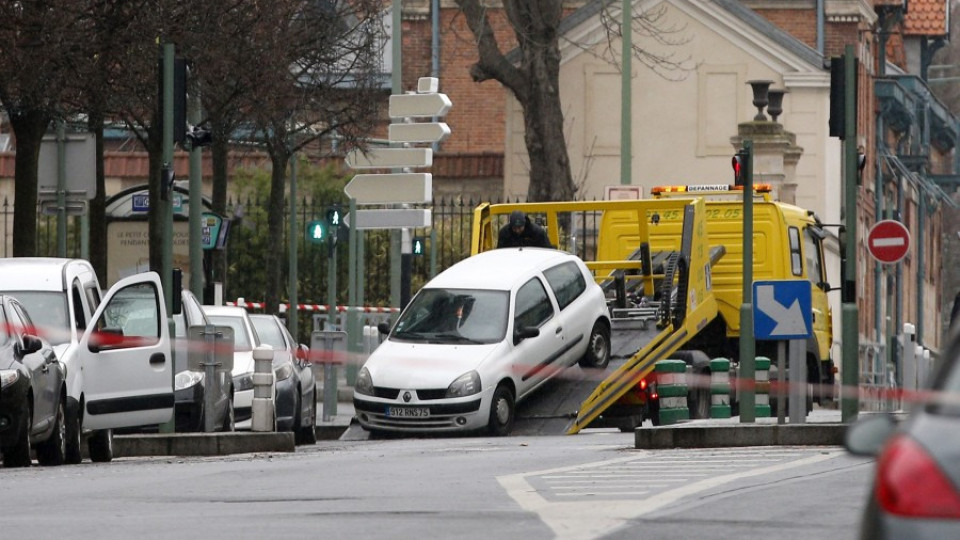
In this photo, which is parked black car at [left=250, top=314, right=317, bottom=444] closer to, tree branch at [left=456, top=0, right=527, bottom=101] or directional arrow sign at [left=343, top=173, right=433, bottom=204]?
directional arrow sign at [left=343, top=173, right=433, bottom=204]

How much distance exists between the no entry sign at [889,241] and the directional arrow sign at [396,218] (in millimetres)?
6837

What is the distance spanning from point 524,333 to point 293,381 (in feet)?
8.26

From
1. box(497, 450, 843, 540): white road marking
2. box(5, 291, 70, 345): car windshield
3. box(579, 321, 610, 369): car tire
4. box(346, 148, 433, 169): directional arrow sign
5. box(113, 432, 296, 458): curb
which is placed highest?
box(346, 148, 433, 169): directional arrow sign

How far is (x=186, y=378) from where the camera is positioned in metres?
22.7

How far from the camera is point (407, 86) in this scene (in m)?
62.8

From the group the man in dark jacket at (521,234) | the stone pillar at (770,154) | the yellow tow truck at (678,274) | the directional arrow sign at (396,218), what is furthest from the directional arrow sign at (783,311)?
the stone pillar at (770,154)

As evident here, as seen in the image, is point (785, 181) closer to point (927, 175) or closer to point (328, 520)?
point (927, 175)

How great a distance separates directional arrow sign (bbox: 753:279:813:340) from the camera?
889 inches

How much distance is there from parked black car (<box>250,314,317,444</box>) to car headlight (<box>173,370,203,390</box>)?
145cm

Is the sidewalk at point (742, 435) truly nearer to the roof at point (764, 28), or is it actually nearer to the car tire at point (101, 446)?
the car tire at point (101, 446)

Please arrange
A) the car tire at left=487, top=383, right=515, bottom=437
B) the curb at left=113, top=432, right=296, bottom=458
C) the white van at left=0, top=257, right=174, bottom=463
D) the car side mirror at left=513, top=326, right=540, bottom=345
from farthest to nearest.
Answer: the car side mirror at left=513, top=326, right=540, bottom=345 → the car tire at left=487, top=383, right=515, bottom=437 → the curb at left=113, top=432, right=296, bottom=458 → the white van at left=0, top=257, right=174, bottom=463

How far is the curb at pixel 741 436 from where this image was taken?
1895 centimetres

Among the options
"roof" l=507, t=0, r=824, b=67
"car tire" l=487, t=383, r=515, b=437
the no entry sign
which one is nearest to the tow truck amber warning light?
the no entry sign

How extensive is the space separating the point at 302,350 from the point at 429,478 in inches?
470
